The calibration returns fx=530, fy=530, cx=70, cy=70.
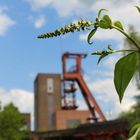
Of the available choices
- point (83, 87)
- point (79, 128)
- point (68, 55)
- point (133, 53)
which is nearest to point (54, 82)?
point (68, 55)

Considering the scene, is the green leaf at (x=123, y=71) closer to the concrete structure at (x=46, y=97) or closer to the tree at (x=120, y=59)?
the tree at (x=120, y=59)

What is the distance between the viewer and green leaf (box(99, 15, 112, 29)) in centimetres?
119

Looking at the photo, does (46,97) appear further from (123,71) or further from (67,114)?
(123,71)

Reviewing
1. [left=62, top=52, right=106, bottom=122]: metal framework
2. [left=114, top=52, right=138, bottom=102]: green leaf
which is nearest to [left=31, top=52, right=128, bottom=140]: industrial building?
[left=62, top=52, right=106, bottom=122]: metal framework

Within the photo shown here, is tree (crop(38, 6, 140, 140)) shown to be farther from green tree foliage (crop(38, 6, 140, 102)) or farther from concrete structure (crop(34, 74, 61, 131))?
concrete structure (crop(34, 74, 61, 131))

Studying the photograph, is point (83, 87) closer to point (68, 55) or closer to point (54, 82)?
point (68, 55)

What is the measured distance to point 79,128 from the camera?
212 feet

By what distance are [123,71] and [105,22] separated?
13 centimetres

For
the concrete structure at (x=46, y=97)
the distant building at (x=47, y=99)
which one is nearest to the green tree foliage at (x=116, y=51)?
the distant building at (x=47, y=99)

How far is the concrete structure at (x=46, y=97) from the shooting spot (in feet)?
334

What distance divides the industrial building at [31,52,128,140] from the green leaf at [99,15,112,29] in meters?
50.4

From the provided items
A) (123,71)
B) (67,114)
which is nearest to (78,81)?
(67,114)

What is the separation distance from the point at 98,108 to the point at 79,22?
75.8 m

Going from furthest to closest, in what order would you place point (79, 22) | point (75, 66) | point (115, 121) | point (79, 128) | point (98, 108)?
1. point (75, 66)
2. point (98, 108)
3. point (79, 128)
4. point (115, 121)
5. point (79, 22)
